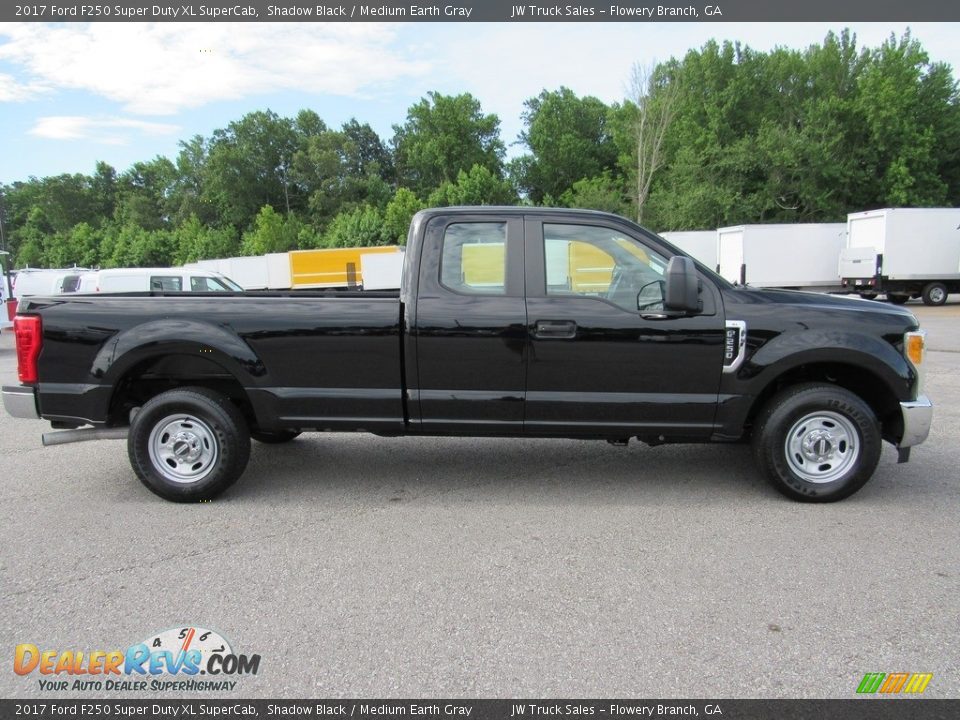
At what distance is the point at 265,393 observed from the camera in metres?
4.62

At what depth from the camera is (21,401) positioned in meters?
4.63

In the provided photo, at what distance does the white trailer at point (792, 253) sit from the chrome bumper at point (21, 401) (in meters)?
24.9

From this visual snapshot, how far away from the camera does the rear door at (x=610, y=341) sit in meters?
4.42

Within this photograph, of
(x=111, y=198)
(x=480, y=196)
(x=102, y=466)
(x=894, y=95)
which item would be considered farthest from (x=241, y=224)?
(x=102, y=466)

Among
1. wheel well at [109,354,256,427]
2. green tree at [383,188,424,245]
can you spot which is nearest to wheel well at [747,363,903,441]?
wheel well at [109,354,256,427]

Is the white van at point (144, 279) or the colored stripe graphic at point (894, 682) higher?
the white van at point (144, 279)

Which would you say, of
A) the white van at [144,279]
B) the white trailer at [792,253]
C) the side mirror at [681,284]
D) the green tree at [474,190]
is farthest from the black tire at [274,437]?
the green tree at [474,190]

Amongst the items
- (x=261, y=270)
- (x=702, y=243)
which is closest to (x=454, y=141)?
(x=261, y=270)

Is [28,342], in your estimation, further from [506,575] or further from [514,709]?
[514,709]

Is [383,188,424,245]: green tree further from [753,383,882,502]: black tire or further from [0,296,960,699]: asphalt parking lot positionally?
[753,383,882,502]: black tire

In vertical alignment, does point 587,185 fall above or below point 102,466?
above

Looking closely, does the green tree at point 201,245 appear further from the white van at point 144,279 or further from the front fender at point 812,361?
the front fender at point 812,361

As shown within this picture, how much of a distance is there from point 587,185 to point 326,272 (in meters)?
25.9

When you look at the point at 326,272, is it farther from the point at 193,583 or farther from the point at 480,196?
the point at 193,583
